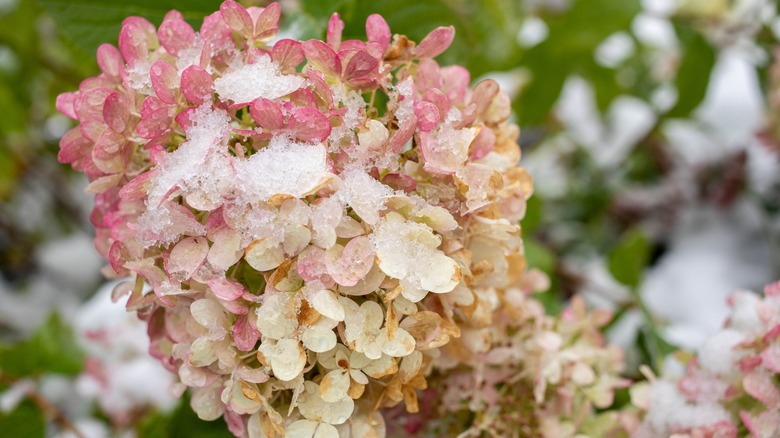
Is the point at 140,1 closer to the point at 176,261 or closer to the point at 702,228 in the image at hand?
the point at 176,261

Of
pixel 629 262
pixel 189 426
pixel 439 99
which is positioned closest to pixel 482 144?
pixel 439 99

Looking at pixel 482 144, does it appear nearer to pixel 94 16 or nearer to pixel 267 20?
pixel 267 20

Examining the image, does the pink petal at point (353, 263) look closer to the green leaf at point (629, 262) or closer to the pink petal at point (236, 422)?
the pink petal at point (236, 422)

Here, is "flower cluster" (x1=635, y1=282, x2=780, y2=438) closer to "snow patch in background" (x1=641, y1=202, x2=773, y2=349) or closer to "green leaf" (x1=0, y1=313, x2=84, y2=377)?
"snow patch in background" (x1=641, y1=202, x2=773, y2=349)

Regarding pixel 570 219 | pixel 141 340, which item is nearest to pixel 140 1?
pixel 141 340

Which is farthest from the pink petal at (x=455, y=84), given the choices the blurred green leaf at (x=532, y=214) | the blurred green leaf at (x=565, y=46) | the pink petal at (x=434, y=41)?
the blurred green leaf at (x=565, y=46)

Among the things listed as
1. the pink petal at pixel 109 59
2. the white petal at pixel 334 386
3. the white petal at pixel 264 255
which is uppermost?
the pink petal at pixel 109 59

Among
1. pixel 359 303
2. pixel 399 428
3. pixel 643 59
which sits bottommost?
pixel 643 59
